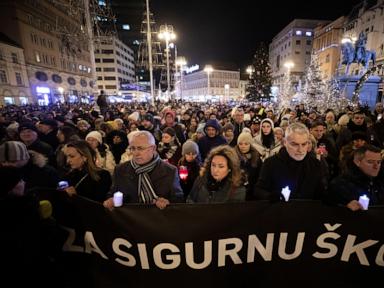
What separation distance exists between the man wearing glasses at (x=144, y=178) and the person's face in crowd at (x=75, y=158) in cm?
61

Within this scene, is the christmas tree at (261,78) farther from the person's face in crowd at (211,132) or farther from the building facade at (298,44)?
the person's face in crowd at (211,132)

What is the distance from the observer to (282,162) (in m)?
2.96

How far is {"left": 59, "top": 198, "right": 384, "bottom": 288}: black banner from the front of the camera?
246cm

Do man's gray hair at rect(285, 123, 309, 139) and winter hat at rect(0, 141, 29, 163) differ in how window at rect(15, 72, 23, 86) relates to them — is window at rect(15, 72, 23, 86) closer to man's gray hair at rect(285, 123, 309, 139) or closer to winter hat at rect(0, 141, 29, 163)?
winter hat at rect(0, 141, 29, 163)

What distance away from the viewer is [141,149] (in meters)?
2.94

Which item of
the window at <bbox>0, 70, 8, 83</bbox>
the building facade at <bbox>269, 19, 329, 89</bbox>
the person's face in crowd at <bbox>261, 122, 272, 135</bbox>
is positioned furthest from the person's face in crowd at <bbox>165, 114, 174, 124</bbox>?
the building facade at <bbox>269, 19, 329, 89</bbox>

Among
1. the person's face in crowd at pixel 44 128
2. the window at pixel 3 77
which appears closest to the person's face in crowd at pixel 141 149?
the person's face in crowd at pixel 44 128

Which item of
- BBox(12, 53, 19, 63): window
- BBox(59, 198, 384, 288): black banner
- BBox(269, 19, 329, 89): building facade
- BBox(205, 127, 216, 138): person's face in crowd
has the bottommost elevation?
BBox(59, 198, 384, 288): black banner

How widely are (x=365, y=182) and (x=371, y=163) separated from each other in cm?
22

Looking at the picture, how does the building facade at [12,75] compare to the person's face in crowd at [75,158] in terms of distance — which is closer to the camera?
the person's face in crowd at [75,158]

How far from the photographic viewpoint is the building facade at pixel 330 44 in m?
54.4

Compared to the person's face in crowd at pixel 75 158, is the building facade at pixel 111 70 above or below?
above

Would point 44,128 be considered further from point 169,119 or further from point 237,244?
point 237,244

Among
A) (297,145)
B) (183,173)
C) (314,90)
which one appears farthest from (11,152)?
(314,90)
